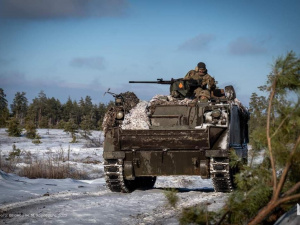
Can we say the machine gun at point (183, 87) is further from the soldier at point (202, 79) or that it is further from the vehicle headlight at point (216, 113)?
the vehicle headlight at point (216, 113)

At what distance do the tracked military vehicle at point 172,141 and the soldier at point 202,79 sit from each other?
0.25 metres

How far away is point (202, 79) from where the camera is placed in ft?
43.3

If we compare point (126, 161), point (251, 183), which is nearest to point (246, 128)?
point (126, 161)

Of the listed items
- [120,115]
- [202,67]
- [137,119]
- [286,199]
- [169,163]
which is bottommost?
[286,199]

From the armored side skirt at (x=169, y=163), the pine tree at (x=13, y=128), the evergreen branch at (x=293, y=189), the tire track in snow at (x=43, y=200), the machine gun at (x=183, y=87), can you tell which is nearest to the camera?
the evergreen branch at (x=293, y=189)

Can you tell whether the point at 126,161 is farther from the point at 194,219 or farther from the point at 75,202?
the point at 194,219

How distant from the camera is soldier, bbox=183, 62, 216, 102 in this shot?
42.0 feet

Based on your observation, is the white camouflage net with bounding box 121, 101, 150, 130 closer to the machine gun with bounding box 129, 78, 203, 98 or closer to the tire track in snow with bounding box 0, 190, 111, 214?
the machine gun with bounding box 129, 78, 203, 98

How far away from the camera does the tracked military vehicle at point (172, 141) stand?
10906mm

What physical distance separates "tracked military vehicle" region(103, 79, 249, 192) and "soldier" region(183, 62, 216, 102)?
0.83 ft

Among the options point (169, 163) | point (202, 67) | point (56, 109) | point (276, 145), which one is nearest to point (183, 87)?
point (202, 67)

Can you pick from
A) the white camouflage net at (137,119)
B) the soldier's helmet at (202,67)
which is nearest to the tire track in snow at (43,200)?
Answer: the white camouflage net at (137,119)

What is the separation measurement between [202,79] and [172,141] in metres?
2.74

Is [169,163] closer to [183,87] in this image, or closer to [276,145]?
[183,87]
